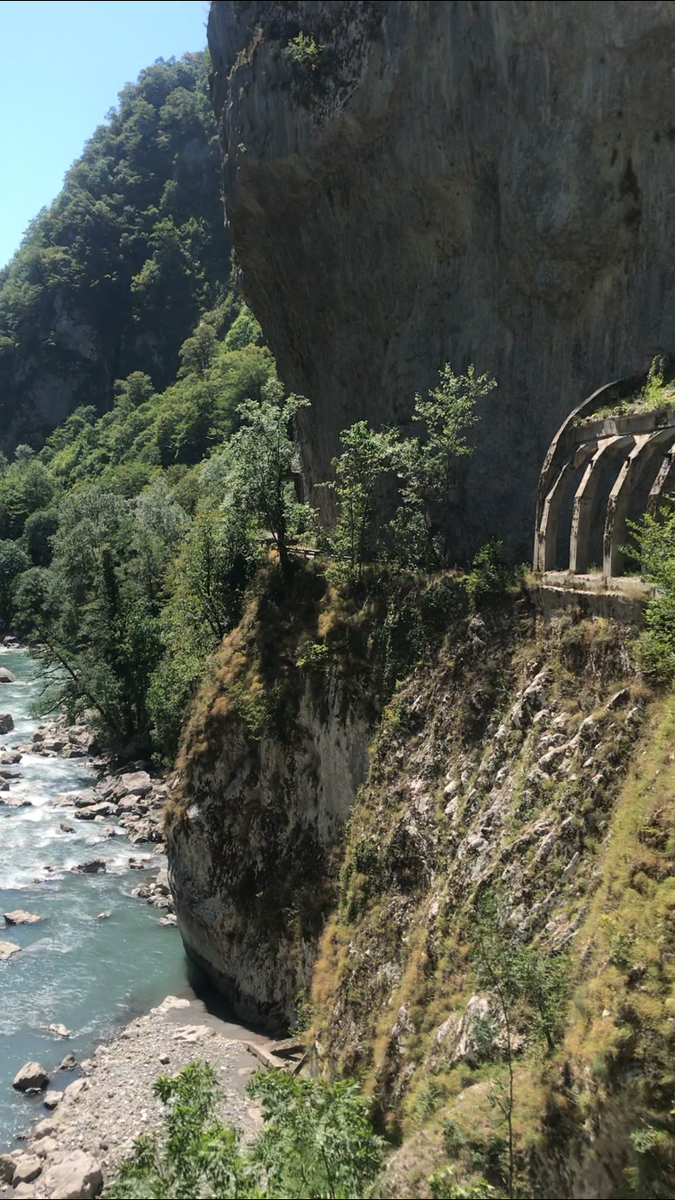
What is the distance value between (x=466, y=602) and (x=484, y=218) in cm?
1217

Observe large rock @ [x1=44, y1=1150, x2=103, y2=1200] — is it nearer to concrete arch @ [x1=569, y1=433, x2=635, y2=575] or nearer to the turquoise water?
the turquoise water

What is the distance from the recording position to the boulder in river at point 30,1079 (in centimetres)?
1878

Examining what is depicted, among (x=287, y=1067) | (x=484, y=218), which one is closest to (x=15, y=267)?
(x=484, y=218)

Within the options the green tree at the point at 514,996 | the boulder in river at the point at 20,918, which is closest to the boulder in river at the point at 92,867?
the boulder in river at the point at 20,918

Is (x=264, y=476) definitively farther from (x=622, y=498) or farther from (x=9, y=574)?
(x=9, y=574)

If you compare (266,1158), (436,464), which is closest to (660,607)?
(266,1158)

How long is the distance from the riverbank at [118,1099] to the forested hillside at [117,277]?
97.4 metres

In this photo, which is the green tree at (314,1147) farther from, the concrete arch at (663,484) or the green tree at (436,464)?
the green tree at (436,464)

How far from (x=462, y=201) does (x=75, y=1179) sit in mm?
25676

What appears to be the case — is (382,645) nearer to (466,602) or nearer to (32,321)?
(466,602)

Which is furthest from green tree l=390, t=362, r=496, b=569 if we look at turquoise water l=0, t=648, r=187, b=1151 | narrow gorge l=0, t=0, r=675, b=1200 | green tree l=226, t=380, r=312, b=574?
turquoise water l=0, t=648, r=187, b=1151

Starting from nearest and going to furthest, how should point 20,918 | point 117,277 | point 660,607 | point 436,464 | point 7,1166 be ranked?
point 660,607 < point 7,1166 < point 436,464 < point 20,918 < point 117,277

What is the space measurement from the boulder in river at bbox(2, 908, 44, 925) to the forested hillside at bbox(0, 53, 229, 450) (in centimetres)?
9110

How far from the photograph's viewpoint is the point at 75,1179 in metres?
15.0
